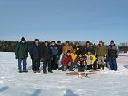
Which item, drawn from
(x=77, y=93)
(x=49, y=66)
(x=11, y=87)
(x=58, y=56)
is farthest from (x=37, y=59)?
(x=77, y=93)

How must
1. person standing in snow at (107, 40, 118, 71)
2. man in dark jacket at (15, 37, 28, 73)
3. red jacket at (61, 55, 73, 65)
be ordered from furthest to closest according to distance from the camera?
person standing in snow at (107, 40, 118, 71) < red jacket at (61, 55, 73, 65) < man in dark jacket at (15, 37, 28, 73)

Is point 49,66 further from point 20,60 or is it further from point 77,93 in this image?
point 77,93

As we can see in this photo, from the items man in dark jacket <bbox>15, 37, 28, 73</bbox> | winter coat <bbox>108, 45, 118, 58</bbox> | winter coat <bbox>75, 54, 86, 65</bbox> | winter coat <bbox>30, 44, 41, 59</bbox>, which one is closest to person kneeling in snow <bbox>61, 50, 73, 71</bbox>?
winter coat <bbox>75, 54, 86, 65</bbox>

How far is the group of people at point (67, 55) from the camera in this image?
770 inches

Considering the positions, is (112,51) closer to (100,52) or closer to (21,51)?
(100,52)

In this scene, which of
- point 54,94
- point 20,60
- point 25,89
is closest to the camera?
point 54,94

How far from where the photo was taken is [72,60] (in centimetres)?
2102

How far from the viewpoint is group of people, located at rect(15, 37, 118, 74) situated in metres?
19.5

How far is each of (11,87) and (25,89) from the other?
→ 69cm

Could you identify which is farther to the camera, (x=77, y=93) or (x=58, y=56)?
(x=58, y=56)

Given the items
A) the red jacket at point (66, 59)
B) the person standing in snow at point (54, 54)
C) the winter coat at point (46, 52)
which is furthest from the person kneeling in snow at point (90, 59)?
the winter coat at point (46, 52)

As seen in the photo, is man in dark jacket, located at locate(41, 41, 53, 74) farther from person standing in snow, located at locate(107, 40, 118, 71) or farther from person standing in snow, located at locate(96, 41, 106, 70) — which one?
person standing in snow, located at locate(107, 40, 118, 71)

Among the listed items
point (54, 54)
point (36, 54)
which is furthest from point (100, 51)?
point (36, 54)

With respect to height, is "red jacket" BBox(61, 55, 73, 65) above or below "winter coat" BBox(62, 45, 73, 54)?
below
